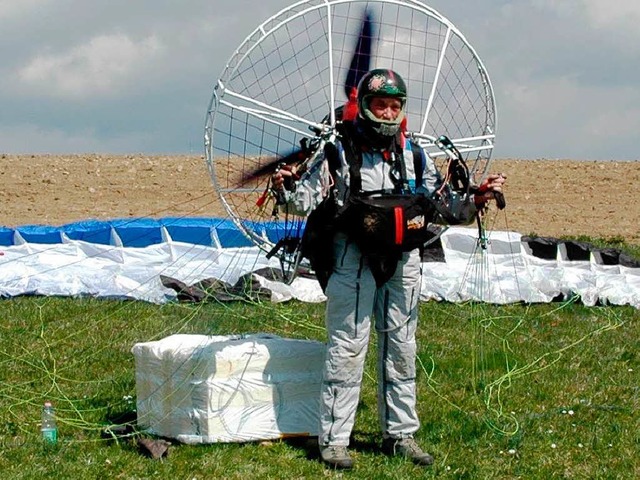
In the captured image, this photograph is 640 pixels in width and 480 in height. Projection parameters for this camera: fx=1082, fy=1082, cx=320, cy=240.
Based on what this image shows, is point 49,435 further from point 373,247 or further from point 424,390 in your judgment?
point 424,390

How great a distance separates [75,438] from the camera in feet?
19.6

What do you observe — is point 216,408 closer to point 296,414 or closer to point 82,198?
point 296,414

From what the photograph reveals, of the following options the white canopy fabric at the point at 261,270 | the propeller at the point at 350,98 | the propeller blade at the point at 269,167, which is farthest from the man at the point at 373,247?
the white canopy fabric at the point at 261,270

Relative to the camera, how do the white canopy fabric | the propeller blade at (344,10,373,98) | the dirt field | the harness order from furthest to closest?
the dirt field → the white canopy fabric → the propeller blade at (344,10,373,98) → the harness

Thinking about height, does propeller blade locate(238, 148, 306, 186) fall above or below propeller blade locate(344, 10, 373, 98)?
below

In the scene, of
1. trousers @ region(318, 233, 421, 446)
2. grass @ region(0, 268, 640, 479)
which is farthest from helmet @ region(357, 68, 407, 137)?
grass @ region(0, 268, 640, 479)

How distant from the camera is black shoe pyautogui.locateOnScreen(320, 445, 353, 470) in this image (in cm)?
547

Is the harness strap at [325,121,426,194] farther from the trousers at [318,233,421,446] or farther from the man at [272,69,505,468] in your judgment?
the trousers at [318,233,421,446]

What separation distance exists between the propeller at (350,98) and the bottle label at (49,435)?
170 centimetres

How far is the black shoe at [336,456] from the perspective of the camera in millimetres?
5473

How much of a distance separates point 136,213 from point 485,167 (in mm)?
14799

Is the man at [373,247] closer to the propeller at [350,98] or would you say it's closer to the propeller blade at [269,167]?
the propeller at [350,98]

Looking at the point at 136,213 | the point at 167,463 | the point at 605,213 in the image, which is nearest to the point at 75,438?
the point at 167,463

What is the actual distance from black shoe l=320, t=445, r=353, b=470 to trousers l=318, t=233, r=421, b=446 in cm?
3
